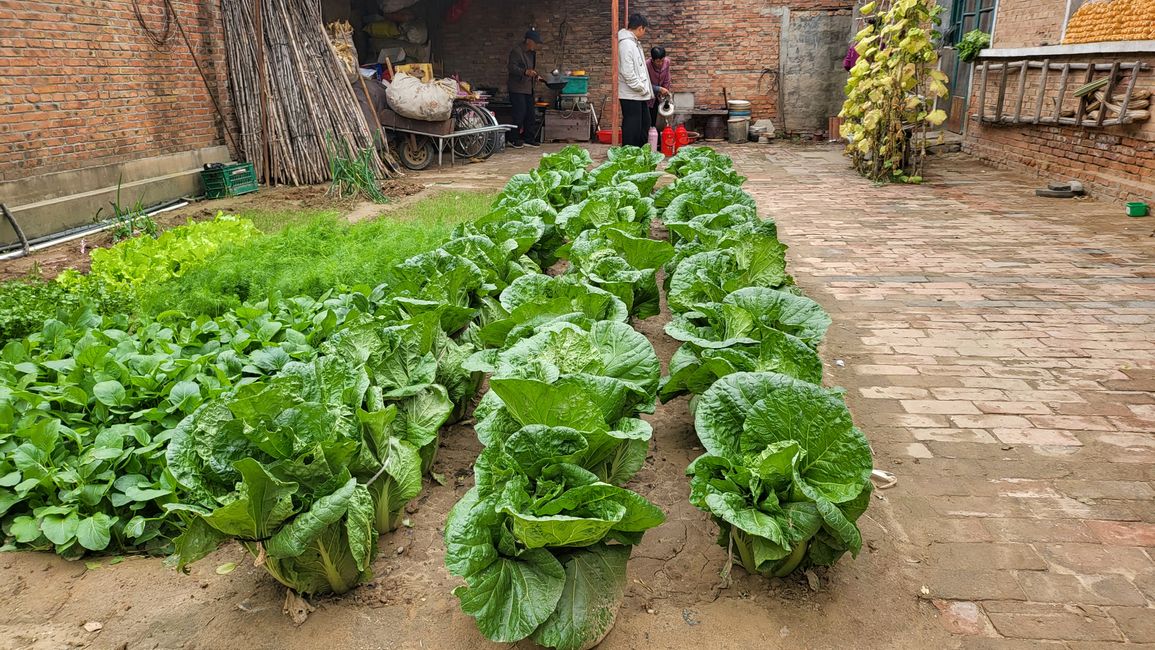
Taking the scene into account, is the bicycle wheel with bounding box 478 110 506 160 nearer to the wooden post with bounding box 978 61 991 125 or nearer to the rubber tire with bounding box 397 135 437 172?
the rubber tire with bounding box 397 135 437 172

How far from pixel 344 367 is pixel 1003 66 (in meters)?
9.96

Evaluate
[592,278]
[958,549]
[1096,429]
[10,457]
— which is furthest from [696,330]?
[10,457]

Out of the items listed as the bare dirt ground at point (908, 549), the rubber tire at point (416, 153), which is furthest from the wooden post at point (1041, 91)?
the rubber tire at point (416, 153)

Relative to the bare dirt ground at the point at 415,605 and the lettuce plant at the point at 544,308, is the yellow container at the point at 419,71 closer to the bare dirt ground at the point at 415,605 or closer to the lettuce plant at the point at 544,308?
the lettuce plant at the point at 544,308

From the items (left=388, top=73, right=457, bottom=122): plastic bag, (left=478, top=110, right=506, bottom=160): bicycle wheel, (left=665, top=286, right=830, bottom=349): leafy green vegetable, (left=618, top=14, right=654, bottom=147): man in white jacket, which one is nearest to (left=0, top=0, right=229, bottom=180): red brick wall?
(left=388, top=73, right=457, bottom=122): plastic bag

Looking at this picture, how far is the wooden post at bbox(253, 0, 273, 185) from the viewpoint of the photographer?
30.3 ft

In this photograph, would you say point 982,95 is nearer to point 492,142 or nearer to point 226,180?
point 492,142

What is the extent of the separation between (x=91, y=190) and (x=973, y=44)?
36.7 ft

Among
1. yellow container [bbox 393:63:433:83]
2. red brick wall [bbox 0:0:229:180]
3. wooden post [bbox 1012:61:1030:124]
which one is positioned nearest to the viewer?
red brick wall [bbox 0:0:229:180]

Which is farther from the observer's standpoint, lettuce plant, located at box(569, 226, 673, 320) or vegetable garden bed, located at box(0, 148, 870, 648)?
lettuce plant, located at box(569, 226, 673, 320)

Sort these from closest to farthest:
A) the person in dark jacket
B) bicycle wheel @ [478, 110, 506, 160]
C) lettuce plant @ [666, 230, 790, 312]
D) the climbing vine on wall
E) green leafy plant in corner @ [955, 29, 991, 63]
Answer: lettuce plant @ [666, 230, 790, 312] < the climbing vine on wall < green leafy plant in corner @ [955, 29, 991, 63] < bicycle wheel @ [478, 110, 506, 160] < the person in dark jacket

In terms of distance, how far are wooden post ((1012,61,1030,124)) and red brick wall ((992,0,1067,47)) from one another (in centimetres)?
37

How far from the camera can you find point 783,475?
7.34ft

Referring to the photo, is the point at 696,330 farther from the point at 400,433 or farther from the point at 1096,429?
the point at 1096,429
